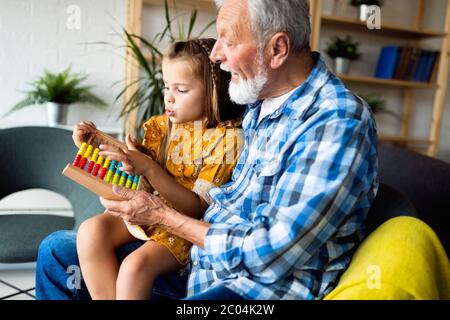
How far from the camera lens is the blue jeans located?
137 centimetres

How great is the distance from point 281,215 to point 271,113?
1.15 ft

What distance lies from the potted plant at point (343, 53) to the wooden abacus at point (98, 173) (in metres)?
3.02

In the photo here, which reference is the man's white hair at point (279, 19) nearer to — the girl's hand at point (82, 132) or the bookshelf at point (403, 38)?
the girl's hand at point (82, 132)

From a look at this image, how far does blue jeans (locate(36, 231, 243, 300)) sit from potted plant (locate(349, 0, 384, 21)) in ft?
10.2

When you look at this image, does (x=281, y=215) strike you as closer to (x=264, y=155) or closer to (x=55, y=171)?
(x=264, y=155)

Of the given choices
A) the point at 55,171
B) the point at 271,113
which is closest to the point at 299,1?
the point at 271,113

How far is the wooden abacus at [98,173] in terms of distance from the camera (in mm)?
1104

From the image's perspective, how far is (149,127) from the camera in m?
1.46

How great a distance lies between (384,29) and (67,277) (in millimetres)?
3580

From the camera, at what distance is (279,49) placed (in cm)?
118

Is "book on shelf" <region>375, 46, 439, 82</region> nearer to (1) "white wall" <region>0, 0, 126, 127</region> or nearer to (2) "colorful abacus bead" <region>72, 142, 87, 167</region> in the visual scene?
(1) "white wall" <region>0, 0, 126, 127</region>

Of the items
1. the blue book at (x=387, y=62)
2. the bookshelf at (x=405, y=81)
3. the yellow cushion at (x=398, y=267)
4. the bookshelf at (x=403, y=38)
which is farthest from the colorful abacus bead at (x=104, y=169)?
the blue book at (x=387, y=62)

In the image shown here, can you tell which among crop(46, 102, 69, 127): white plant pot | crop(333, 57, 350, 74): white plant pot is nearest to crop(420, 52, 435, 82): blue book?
crop(333, 57, 350, 74): white plant pot

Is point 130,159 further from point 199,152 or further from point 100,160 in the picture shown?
point 199,152
